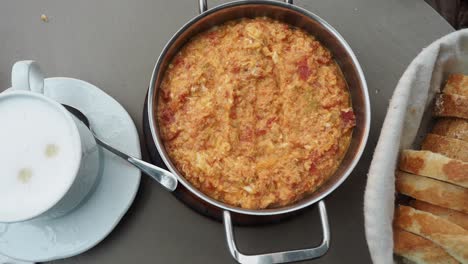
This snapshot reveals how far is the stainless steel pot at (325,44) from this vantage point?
124 cm

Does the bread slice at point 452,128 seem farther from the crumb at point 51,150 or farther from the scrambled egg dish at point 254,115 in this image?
the crumb at point 51,150

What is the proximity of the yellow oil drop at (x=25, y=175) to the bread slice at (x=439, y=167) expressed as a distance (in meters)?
1.18

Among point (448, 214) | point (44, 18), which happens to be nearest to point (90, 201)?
point (44, 18)

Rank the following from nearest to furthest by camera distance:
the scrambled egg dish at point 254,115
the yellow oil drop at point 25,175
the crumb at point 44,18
A: the yellow oil drop at point 25,175 → the scrambled egg dish at point 254,115 → the crumb at point 44,18

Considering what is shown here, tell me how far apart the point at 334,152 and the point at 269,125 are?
0.75ft

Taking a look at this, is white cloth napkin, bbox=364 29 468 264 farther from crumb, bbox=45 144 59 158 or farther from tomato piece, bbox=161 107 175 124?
crumb, bbox=45 144 59 158

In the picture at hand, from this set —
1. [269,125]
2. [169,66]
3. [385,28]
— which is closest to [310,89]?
[269,125]

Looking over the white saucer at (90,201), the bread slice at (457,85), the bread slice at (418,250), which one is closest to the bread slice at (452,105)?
the bread slice at (457,85)

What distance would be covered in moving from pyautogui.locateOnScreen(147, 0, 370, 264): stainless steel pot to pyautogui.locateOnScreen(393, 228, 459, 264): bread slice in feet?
1.06

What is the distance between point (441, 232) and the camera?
1345mm

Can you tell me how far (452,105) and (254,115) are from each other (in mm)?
701

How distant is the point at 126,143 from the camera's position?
1472 millimetres

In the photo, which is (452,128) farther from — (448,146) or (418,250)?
(418,250)

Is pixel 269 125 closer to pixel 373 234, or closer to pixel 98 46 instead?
pixel 373 234
